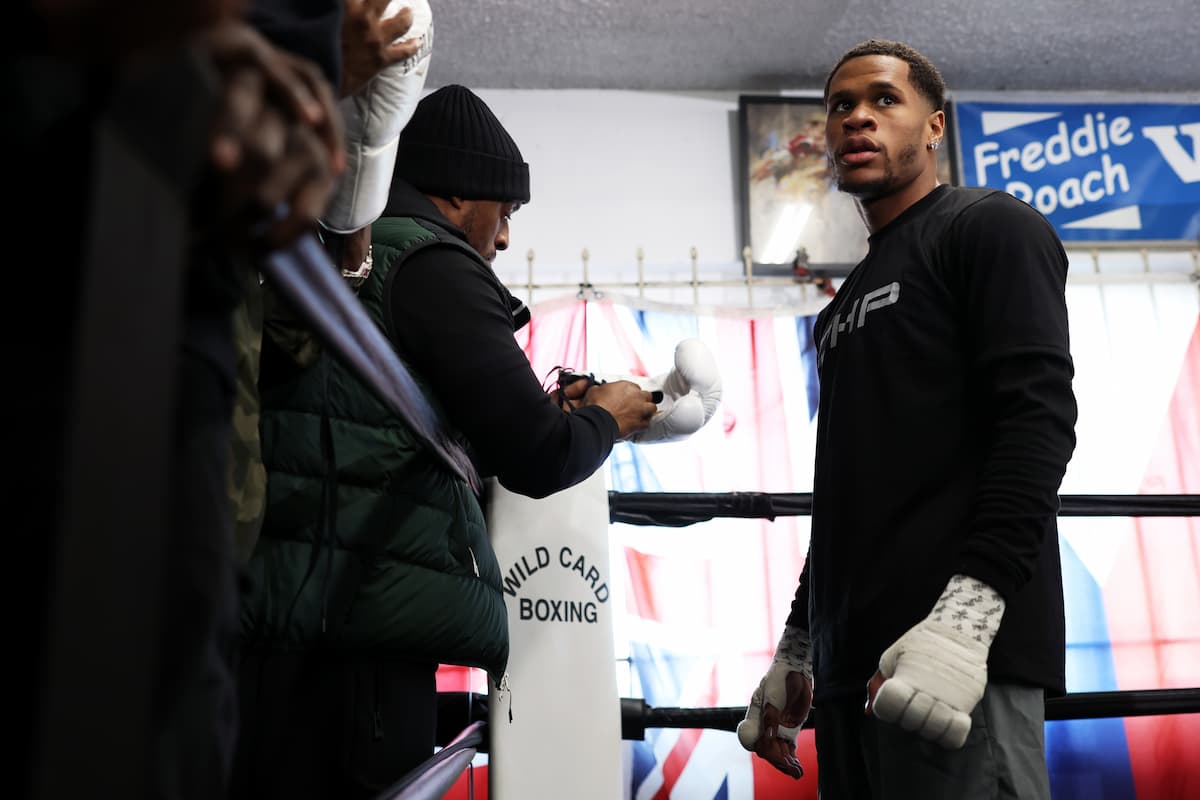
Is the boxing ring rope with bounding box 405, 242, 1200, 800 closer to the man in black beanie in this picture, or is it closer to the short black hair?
the man in black beanie

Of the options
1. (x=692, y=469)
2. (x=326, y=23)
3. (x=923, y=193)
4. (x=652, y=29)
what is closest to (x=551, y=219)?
(x=652, y=29)

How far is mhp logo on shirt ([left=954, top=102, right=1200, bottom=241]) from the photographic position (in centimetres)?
332

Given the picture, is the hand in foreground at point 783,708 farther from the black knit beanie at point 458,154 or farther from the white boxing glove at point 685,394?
the black knit beanie at point 458,154

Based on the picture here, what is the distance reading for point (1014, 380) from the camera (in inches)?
38.8

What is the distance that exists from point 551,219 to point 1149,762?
2307 millimetres

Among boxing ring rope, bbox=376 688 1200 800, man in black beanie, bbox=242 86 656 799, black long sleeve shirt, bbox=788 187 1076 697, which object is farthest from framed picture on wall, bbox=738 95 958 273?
man in black beanie, bbox=242 86 656 799

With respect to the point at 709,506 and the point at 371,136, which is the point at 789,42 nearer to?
the point at 709,506

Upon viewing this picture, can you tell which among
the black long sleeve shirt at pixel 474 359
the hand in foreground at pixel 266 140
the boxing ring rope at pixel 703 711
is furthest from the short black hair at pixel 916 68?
the hand in foreground at pixel 266 140

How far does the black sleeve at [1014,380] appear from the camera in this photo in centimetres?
93

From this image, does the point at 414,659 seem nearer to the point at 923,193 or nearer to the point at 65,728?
the point at 65,728

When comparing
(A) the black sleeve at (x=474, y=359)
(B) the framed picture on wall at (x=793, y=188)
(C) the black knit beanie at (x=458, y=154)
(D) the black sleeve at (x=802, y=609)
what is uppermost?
(B) the framed picture on wall at (x=793, y=188)

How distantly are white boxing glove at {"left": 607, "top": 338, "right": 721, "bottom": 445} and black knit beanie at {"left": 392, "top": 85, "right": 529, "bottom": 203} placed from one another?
411mm

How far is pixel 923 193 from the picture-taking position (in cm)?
128

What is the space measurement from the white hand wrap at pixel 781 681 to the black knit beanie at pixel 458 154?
0.70 meters
